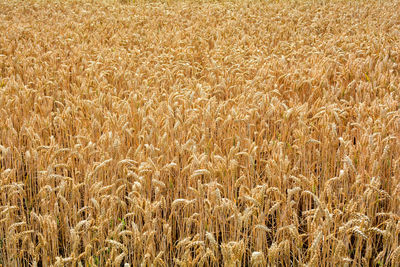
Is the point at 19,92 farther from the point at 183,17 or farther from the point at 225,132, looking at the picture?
the point at 183,17

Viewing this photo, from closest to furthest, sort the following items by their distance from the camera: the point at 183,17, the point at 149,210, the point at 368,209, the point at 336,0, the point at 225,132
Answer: the point at 149,210
the point at 368,209
the point at 225,132
the point at 183,17
the point at 336,0

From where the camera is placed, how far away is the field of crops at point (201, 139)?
6.19 feet

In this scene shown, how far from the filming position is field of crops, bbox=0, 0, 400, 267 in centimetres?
189

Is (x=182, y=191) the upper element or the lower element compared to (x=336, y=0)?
lower

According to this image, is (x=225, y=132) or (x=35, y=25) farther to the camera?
(x=35, y=25)

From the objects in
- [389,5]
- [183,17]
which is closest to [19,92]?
[183,17]

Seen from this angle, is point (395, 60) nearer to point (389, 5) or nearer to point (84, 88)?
point (84, 88)

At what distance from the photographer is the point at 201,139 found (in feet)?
8.57

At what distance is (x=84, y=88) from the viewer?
388 cm

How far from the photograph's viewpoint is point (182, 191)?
2.52 m

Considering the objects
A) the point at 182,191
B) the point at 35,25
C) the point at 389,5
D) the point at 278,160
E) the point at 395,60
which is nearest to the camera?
the point at 278,160

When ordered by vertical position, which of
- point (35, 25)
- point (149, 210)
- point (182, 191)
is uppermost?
point (35, 25)

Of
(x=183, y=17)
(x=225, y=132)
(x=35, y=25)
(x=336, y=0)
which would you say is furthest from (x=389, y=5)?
(x=225, y=132)

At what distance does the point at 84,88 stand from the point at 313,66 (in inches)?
99.5
